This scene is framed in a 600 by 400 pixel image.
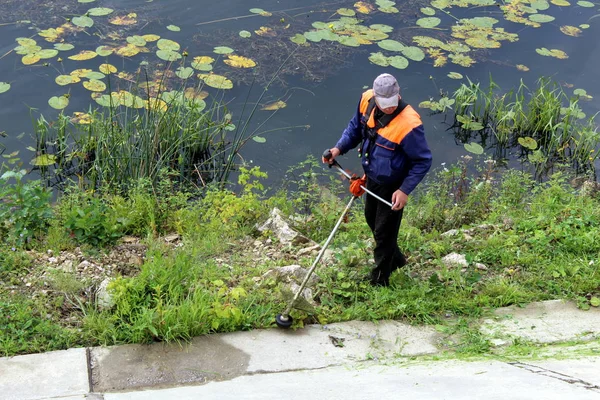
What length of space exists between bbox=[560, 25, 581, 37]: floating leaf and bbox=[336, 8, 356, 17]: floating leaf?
307cm

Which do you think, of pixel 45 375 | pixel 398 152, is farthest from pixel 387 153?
pixel 45 375

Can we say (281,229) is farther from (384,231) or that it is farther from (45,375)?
(45,375)

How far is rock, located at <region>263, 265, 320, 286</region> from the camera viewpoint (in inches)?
165

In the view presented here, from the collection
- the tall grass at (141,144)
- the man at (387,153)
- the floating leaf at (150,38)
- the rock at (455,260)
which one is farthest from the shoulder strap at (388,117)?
the floating leaf at (150,38)

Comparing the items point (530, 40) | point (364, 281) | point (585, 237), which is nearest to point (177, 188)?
point (364, 281)

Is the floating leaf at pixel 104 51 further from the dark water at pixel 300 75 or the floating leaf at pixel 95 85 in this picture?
the floating leaf at pixel 95 85

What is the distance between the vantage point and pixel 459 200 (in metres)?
6.07

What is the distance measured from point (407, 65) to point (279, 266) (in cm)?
476

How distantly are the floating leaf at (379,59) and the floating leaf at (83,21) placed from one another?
3.70 m

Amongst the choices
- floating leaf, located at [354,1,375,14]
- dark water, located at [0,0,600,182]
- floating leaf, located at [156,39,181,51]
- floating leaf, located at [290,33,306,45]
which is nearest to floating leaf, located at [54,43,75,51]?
dark water, located at [0,0,600,182]

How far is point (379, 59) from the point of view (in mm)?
8406

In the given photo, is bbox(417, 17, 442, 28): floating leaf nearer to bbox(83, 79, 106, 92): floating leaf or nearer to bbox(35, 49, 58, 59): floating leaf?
bbox(83, 79, 106, 92): floating leaf

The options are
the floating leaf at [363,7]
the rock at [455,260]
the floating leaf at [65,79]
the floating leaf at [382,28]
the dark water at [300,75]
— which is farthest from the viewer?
the floating leaf at [363,7]

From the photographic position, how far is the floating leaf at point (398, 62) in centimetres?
834
